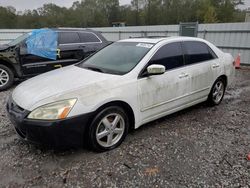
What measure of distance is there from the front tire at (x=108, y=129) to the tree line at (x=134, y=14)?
3957cm

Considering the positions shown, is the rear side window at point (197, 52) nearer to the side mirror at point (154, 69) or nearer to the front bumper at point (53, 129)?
the side mirror at point (154, 69)

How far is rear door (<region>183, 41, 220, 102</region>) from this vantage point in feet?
13.9

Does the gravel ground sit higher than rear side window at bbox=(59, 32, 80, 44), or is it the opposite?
rear side window at bbox=(59, 32, 80, 44)

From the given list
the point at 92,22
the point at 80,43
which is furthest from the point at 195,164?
the point at 92,22

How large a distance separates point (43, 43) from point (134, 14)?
48.6 meters

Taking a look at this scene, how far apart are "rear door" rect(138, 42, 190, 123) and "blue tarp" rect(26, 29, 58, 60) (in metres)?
4.11

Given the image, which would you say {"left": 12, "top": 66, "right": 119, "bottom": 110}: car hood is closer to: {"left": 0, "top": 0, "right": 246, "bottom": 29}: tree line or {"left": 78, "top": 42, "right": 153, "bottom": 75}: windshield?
{"left": 78, "top": 42, "right": 153, "bottom": 75}: windshield

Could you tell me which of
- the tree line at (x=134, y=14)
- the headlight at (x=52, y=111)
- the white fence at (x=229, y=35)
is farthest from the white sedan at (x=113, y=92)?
the tree line at (x=134, y=14)

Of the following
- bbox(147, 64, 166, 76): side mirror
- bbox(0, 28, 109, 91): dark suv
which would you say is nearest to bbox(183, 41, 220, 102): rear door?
bbox(147, 64, 166, 76): side mirror

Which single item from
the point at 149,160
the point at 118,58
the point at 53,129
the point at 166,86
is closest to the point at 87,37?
the point at 118,58

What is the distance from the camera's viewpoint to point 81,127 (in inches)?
111

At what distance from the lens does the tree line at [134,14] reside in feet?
139

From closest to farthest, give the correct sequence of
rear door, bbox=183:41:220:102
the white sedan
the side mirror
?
the white sedan → the side mirror → rear door, bbox=183:41:220:102

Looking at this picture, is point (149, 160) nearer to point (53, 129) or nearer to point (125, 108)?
point (125, 108)
